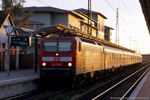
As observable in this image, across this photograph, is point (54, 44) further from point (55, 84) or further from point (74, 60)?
point (55, 84)

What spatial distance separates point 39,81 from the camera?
16.9m

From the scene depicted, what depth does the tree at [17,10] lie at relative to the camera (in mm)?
37125

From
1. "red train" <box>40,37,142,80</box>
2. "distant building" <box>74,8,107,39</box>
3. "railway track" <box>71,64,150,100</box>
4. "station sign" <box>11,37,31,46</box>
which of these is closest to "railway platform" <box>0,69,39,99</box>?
"red train" <box>40,37,142,80</box>

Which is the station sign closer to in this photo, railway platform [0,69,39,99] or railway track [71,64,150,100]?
railway platform [0,69,39,99]

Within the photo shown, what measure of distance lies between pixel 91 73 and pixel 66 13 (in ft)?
88.7

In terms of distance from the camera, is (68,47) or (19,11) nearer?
(68,47)

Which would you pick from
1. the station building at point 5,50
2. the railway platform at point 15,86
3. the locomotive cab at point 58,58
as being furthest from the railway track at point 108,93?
the station building at point 5,50

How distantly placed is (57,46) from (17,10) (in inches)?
936

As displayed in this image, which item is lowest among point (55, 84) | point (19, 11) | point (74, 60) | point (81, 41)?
point (55, 84)

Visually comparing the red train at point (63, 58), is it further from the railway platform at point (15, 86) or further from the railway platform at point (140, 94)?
the railway platform at point (140, 94)

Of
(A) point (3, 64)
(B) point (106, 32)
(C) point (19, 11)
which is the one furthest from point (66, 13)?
(B) point (106, 32)

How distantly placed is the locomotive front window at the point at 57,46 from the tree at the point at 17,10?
22503 mm

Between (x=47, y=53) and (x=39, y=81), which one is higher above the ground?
(x=47, y=53)

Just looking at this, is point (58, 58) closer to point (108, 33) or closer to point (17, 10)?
point (17, 10)
